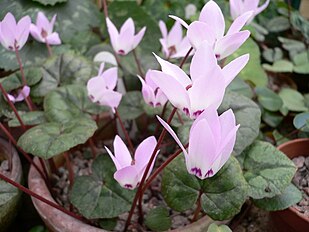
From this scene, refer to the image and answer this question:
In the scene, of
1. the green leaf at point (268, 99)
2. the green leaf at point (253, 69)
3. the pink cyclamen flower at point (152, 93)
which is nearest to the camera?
the pink cyclamen flower at point (152, 93)

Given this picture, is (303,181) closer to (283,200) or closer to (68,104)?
(283,200)

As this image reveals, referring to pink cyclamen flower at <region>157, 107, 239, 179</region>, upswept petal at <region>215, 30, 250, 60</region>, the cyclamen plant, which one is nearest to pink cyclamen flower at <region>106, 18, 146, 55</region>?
the cyclamen plant

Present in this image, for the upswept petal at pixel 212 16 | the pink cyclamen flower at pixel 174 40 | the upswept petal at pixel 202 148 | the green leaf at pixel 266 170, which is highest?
the upswept petal at pixel 212 16

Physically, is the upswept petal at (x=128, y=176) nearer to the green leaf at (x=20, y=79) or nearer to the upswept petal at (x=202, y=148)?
the upswept petal at (x=202, y=148)

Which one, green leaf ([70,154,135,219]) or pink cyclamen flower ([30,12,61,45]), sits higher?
pink cyclamen flower ([30,12,61,45])

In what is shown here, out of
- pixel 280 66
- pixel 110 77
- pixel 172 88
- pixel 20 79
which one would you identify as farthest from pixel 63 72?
pixel 280 66

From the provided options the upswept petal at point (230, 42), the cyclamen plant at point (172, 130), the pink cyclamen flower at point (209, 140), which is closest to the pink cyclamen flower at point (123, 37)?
the cyclamen plant at point (172, 130)

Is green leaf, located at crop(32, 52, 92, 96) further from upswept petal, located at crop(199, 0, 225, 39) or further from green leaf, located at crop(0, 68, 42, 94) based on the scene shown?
upswept petal, located at crop(199, 0, 225, 39)
